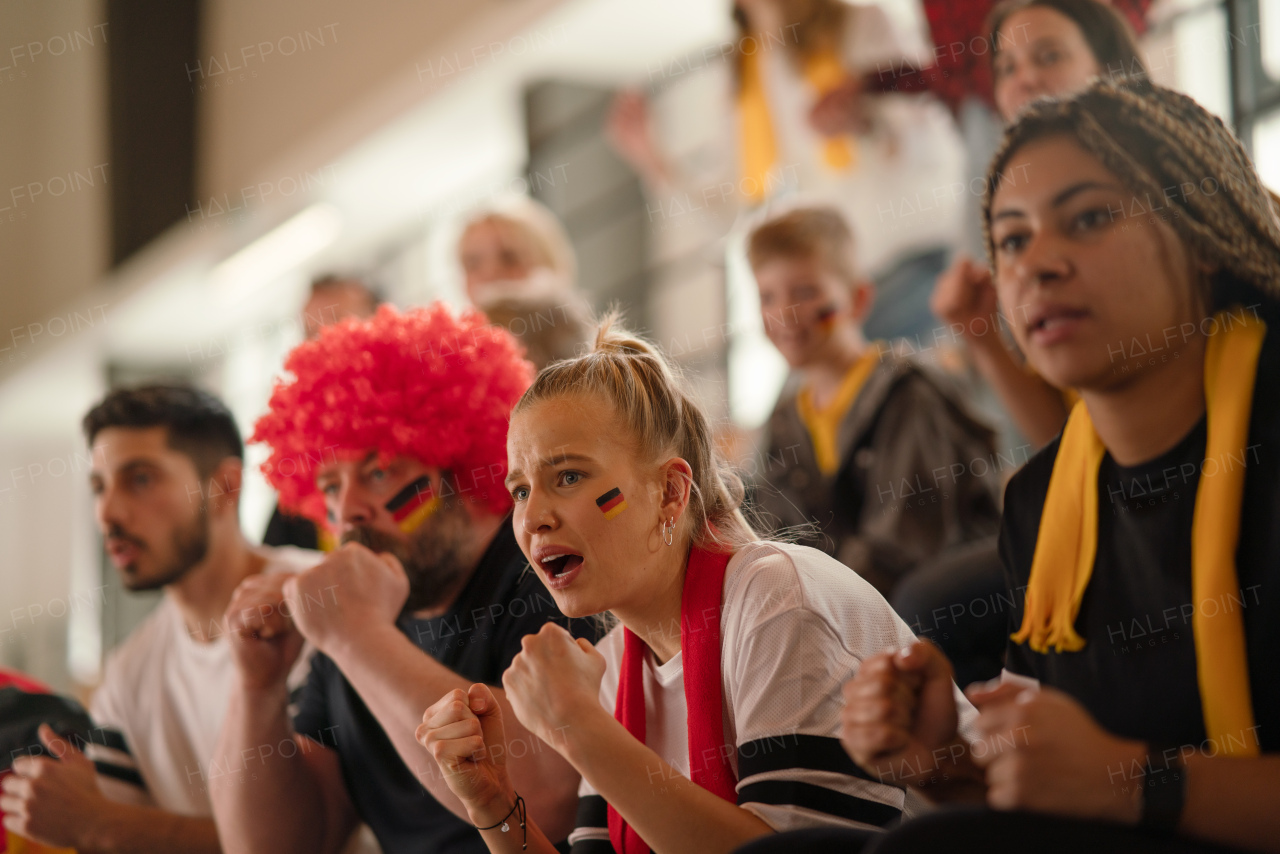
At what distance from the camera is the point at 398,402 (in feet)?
5.61

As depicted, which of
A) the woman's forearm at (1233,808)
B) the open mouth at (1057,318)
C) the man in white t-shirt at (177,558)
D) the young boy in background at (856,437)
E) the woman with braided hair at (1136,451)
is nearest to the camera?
the woman's forearm at (1233,808)

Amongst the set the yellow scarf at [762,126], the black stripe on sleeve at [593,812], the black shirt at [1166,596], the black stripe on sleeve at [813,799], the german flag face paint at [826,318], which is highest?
the yellow scarf at [762,126]

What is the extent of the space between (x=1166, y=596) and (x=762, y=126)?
2776mm

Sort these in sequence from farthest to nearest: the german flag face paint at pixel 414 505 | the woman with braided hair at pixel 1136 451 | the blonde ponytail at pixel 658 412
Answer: the german flag face paint at pixel 414 505, the blonde ponytail at pixel 658 412, the woman with braided hair at pixel 1136 451

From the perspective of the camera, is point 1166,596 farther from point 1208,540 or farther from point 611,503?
point 611,503

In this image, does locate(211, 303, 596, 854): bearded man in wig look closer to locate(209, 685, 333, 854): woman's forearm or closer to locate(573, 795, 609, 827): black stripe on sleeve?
locate(209, 685, 333, 854): woman's forearm

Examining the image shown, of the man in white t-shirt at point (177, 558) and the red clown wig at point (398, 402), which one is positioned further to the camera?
the man in white t-shirt at point (177, 558)

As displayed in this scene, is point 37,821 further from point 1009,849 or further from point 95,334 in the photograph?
point 95,334

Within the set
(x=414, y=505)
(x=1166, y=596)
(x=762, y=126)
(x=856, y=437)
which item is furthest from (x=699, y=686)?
(x=762, y=126)

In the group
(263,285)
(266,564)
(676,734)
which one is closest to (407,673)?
(676,734)

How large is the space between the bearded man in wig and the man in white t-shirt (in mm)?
221

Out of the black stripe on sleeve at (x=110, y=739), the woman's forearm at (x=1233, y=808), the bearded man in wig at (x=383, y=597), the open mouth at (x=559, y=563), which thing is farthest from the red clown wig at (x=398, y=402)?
the woman's forearm at (x=1233, y=808)

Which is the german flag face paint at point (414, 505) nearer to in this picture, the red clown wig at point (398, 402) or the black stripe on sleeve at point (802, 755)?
the red clown wig at point (398, 402)

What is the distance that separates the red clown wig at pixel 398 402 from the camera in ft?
5.55
